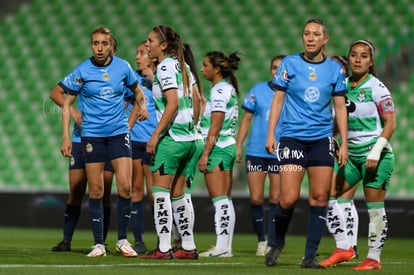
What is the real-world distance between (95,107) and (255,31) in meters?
11.3

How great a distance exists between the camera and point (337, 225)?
8.70 metres

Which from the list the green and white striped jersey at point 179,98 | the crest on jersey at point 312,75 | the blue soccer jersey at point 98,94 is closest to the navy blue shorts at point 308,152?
the crest on jersey at point 312,75

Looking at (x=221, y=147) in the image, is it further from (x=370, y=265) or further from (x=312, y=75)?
(x=370, y=265)

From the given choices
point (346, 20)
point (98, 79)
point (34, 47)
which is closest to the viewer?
point (98, 79)

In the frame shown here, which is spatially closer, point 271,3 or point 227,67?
point 227,67

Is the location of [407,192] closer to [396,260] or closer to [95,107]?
[396,260]

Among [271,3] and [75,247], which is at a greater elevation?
[271,3]

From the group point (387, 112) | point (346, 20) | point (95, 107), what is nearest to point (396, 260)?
point (387, 112)

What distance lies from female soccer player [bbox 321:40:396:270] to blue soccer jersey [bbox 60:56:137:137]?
228 centimetres

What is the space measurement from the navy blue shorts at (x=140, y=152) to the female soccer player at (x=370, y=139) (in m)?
2.63

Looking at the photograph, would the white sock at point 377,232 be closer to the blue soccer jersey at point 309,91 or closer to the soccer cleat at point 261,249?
the blue soccer jersey at point 309,91

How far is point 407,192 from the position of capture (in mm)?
16828

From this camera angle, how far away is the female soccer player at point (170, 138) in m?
8.83

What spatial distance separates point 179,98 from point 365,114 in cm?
170
